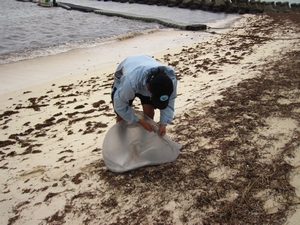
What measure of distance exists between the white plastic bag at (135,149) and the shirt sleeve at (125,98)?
0.20 meters

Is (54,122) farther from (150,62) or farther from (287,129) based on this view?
(287,129)

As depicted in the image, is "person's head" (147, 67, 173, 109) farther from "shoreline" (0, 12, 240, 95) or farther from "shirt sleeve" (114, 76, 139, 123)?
"shoreline" (0, 12, 240, 95)

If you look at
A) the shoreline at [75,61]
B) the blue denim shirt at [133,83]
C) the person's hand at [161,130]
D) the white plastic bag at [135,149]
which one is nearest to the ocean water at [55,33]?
the shoreline at [75,61]

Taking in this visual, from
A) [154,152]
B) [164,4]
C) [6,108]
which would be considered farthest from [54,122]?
[164,4]

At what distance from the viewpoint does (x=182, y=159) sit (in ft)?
8.59

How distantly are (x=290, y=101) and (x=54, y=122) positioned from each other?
11.9ft

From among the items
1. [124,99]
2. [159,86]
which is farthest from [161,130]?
[159,86]

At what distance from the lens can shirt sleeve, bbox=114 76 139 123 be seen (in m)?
2.20

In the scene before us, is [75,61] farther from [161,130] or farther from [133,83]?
[133,83]

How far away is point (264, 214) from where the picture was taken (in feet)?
6.13

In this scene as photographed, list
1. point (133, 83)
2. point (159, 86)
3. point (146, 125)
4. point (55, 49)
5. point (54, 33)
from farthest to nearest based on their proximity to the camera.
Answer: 1. point (54, 33)
2. point (55, 49)
3. point (146, 125)
4. point (133, 83)
5. point (159, 86)

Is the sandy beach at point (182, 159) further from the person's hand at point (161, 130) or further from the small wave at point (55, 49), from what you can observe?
the small wave at point (55, 49)

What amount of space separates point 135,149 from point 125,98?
54cm

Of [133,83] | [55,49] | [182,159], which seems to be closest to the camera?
[133,83]
